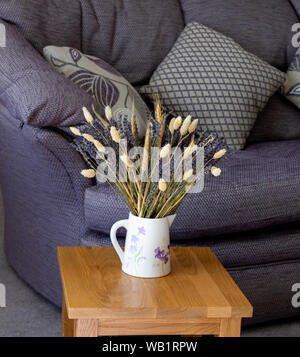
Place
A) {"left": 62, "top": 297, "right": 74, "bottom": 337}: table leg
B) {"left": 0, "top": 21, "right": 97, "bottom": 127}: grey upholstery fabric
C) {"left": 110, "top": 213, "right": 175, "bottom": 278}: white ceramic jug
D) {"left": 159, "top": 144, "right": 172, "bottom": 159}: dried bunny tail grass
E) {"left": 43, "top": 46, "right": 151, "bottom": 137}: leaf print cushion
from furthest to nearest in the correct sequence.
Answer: {"left": 43, "top": 46, "right": 151, "bottom": 137}: leaf print cushion, {"left": 0, "top": 21, "right": 97, "bottom": 127}: grey upholstery fabric, {"left": 62, "top": 297, "right": 74, "bottom": 337}: table leg, {"left": 110, "top": 213, "right": 175, "bottom": 278}: white ceramic jug, {"left": 159, "top": 144, "right": 172, "bottom": 159}: dried bunny tail grass

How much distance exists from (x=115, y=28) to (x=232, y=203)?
92 cm

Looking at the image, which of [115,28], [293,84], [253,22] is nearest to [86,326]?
[115,28]

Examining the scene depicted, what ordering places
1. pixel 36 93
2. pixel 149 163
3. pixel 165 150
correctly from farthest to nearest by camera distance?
pixel 36 93 < pixel 149 163 < pixel 165 150

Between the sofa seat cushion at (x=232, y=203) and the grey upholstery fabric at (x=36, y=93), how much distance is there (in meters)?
0.21

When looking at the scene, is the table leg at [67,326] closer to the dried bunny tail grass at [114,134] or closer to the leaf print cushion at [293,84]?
the dried bunny tail grass at [114,134]

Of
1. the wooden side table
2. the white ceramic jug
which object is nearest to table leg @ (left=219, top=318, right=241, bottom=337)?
the wooden side table

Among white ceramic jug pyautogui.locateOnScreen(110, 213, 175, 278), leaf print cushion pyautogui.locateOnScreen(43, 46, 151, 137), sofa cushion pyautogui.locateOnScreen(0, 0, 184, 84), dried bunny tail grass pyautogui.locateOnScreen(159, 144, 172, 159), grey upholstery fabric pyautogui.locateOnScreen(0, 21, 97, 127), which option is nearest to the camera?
dried bunny tail grass pyautogui.locateOnScreen(159, 144, 172, 159)

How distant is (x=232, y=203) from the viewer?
1.52 meters

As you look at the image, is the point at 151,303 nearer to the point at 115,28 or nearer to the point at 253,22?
the point at 115,28

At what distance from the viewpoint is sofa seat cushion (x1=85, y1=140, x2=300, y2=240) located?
148 centimetres

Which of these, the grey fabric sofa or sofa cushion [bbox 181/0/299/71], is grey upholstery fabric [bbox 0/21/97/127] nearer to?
the grey fabric sofa

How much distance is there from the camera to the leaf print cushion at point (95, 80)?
178cm

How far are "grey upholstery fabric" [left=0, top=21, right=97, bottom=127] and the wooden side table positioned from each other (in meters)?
0.45

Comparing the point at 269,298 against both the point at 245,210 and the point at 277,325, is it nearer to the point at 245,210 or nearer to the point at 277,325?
the point at 277,325
